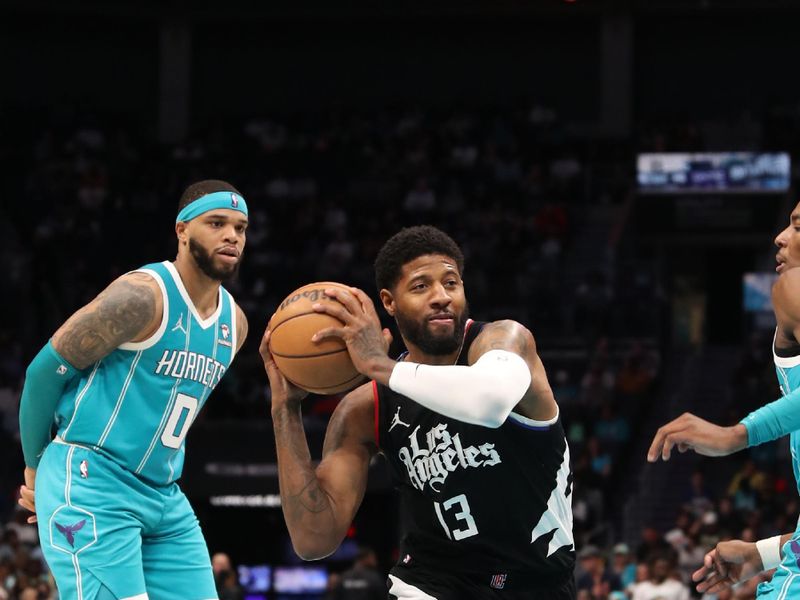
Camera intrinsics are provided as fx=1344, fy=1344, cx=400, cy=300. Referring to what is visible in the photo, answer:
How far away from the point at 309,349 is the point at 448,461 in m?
0.59

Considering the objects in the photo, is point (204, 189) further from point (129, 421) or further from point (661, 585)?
point (661, 585)

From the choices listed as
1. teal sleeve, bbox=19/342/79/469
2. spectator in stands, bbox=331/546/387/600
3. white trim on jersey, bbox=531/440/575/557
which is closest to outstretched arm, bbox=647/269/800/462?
white trim on jersey, bbox=531/440/575/557

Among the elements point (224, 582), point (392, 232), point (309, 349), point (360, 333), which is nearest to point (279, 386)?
point (309, 349)

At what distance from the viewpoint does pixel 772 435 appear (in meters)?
4.70

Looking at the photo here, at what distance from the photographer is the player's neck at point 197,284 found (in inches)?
220

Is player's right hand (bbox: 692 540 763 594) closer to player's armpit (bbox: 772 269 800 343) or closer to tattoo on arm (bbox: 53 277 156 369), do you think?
player's armpit (bbox: 772 269 800 343)

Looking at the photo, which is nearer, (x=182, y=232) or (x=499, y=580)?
(x=499, y=580)

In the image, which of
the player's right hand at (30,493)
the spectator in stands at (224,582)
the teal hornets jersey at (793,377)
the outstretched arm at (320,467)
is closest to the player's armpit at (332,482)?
the outstretched arm at (320,467)

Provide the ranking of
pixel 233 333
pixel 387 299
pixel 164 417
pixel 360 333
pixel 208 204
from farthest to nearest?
pixel 233 333
pixel 208 204
pixel 164 417
pixel 387 299
pixel 360 333

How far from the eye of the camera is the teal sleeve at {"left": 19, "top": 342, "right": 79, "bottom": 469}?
Answer: 529 cm

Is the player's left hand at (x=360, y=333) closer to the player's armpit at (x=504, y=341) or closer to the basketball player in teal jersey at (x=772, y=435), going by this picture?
the player's armpit at (x=504, y=341)

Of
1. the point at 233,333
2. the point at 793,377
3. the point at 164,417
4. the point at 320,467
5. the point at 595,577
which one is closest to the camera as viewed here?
the point at 320,467

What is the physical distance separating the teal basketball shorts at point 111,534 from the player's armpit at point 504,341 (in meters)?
1.70

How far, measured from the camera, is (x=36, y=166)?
22734 millimetres
